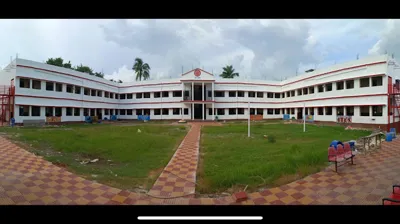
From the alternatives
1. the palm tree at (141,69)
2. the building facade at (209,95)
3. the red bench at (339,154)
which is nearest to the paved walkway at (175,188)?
the red bench at (339,154)

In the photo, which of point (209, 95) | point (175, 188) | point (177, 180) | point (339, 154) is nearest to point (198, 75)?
point (209, 95)

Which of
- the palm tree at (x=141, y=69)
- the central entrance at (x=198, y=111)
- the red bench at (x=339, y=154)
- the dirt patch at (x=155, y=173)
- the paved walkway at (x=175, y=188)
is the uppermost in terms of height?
the palm tree at (x=141, y=69)

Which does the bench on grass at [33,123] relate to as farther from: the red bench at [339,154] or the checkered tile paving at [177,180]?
the red bench at [339,154]

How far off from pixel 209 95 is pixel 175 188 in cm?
2603

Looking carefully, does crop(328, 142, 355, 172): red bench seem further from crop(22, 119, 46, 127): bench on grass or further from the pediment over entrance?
the pediment over entrance

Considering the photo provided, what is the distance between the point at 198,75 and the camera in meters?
27.5

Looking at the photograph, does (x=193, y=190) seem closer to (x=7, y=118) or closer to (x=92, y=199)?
(x=92, y=199)

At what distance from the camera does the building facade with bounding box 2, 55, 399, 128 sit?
56.4 ft

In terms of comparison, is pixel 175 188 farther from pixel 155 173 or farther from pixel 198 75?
pixel 198 75

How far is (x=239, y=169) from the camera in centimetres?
482

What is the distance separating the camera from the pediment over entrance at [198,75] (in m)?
27.4
